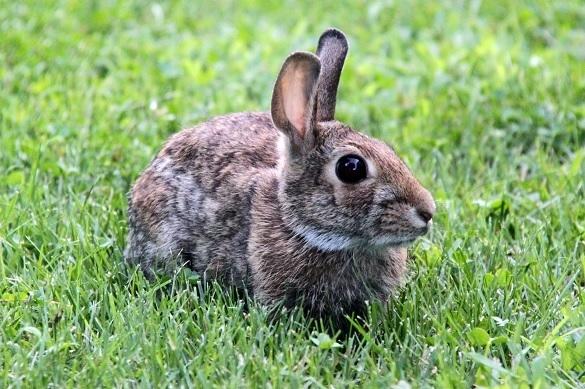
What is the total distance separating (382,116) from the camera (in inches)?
291

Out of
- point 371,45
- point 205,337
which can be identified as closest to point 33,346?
point 205,337

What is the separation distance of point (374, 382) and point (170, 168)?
1799 millimetres

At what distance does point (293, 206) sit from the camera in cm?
490

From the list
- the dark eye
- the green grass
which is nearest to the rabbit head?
the dark eye

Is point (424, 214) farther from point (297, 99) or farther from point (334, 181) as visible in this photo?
point (297, 99)

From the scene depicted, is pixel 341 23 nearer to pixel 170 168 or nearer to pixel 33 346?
pixel 170 168

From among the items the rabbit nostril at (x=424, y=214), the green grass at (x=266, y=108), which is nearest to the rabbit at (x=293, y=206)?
the rabbit nostril at (x=424, y=214)

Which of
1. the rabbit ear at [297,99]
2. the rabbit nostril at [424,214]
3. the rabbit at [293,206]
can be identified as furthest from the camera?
the rabbit ear at [297,99]

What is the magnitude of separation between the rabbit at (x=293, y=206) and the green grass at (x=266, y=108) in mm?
172

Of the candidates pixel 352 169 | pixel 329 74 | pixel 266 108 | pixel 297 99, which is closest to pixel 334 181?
pixel 352 169

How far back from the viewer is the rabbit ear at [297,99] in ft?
15.8

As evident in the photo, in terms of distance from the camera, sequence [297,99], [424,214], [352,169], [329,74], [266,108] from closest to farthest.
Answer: [424,214] → [352,169] → [297,99] → [329,74] → [266,108]

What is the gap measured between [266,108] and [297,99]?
2551 mm

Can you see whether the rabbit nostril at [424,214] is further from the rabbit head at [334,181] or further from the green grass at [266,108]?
the green grass at [266,108]
